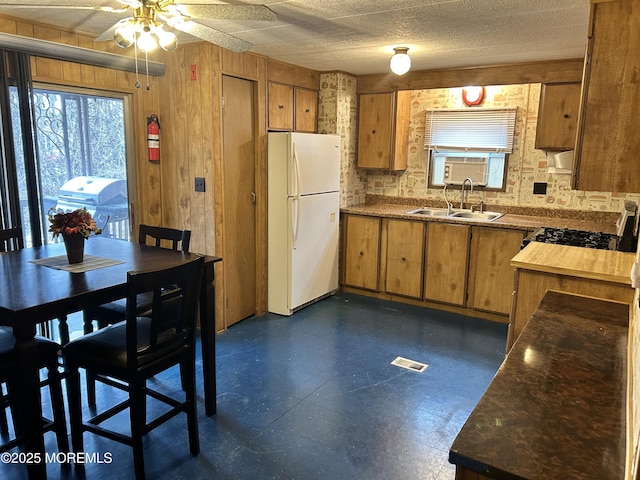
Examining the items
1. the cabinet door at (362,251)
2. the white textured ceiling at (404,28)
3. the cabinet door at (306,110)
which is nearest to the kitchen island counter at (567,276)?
the white textured ceiling at (404,28)

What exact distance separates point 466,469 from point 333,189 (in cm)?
369

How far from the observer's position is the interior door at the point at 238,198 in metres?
3.79

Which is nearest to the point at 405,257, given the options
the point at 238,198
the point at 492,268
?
the point at 492,268

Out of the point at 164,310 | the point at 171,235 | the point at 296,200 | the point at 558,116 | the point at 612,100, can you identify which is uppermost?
the point at 558,116

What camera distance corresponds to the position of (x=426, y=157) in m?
5.09

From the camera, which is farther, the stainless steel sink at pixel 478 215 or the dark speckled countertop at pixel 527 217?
the stainless steel sink at pixel 478 215

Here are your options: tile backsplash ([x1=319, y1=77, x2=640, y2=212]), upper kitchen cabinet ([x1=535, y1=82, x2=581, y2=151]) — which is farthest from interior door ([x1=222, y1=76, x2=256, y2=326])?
upper kitchen cabinet ([x1=535, y1=82, x2=581, y2=151])

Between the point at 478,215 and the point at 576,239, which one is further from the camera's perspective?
the point at 478,215

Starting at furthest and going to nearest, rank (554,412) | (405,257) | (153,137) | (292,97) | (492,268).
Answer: (405,257) → (292,97) → (492,268) → (153,137) → (554,412)

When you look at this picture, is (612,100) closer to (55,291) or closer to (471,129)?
(55,291)

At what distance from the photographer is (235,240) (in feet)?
13.1

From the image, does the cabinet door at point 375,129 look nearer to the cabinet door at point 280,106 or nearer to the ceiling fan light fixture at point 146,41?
the cabinet door at point 280,106

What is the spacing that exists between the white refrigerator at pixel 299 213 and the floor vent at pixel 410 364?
3.97ft

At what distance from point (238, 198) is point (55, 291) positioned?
6.90 ft
